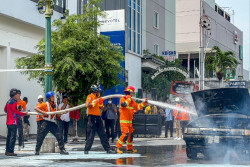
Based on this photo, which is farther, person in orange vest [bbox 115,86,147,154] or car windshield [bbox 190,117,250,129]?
person in orange vest [bbox 115,86,147,154]

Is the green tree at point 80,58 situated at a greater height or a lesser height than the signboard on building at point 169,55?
lesser

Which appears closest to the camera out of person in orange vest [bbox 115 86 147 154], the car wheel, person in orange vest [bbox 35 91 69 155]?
the car wheel

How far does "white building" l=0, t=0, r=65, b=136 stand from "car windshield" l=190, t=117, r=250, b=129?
1236 cm

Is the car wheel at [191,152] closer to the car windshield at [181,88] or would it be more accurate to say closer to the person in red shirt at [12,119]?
the person in red shirt at [12,119]

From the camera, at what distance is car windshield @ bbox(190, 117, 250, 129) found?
1127 cm

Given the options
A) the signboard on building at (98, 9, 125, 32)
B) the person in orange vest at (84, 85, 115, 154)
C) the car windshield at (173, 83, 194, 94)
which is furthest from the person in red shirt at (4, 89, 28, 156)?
the car windshield at (173, 83, 194, 94)

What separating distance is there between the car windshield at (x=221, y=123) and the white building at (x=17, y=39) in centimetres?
1236

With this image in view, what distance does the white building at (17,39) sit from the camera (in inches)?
859

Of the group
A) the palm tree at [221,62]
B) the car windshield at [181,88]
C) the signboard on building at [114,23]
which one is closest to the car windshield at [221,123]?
the signboard on building at [114,23]

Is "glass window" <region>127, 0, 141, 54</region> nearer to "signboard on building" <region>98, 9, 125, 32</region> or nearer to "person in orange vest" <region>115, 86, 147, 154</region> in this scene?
"signboard on building" <region>98, 9, 125, 32</region>

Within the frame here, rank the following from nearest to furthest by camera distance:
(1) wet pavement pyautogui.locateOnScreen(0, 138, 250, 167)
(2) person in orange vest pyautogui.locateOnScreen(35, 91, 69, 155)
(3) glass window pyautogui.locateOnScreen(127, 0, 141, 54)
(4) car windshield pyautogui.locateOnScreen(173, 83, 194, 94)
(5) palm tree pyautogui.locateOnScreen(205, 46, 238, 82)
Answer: (1) wet pavement pyautogui.locateOnScreen(0, 138, 250, 167) < (2) person in orange vest pyautogui.locateOnScreen(35, 91, 69, 155) < (3) glass window pyautogui.locateOnScreen(127, 0, 141, 54) < (4) car windshield pyautogui.locateOnScreen(173, 83, 194, 94) < (5) palm tree pyautogui.locateOnScreen(205, 46, 238, 82)

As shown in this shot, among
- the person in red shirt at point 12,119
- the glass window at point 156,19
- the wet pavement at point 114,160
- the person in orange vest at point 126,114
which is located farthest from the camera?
→ the glass window at point 156,19

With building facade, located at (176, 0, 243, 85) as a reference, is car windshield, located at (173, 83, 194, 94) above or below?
below

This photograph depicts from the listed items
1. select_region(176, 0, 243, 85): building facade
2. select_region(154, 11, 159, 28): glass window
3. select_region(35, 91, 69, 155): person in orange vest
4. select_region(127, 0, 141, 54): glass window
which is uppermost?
select_region(176, 0, 243, 85): building facade
